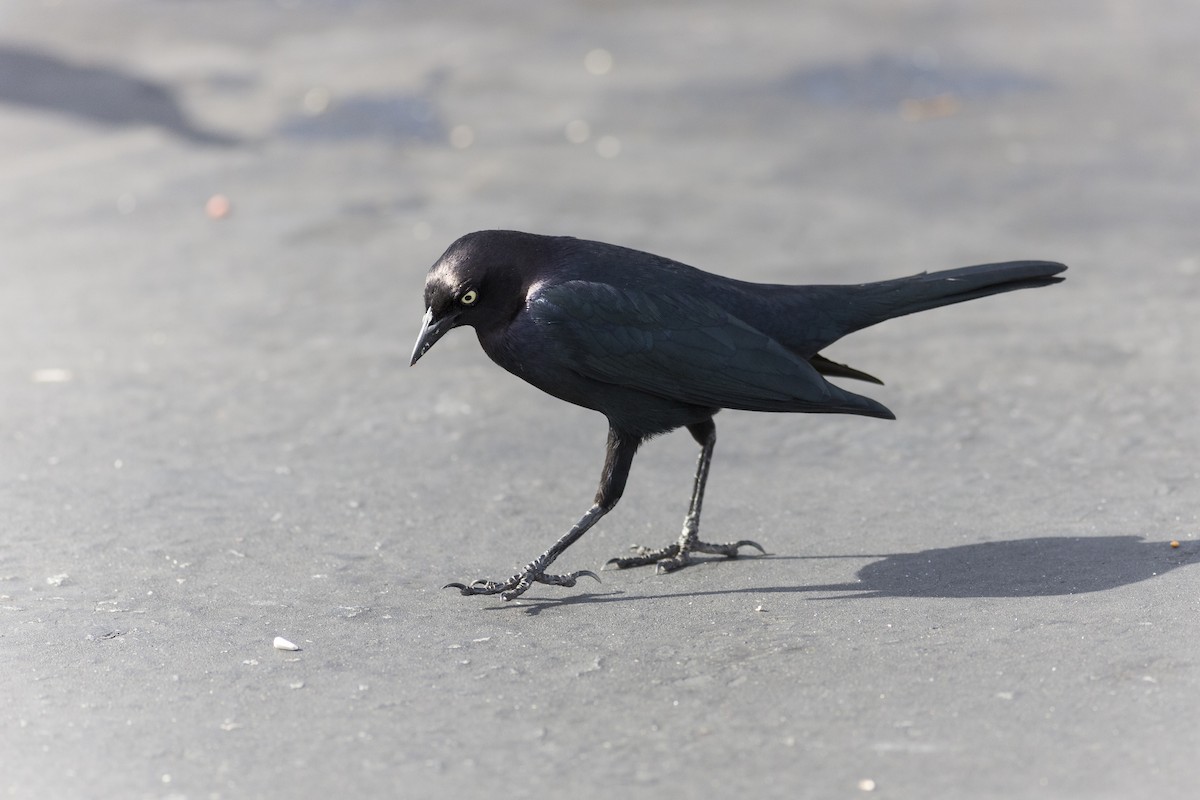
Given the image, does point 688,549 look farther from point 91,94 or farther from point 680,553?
point 91,94

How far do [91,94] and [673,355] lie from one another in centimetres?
690

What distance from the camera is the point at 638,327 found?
175 inches

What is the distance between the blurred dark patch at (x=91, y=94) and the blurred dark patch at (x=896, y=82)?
13.0 feet

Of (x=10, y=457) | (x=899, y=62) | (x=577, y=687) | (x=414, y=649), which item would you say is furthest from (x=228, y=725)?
(x=899, y=62)

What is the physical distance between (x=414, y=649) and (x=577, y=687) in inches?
Result: 20.9

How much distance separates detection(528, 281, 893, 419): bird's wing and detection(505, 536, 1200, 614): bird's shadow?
541mm

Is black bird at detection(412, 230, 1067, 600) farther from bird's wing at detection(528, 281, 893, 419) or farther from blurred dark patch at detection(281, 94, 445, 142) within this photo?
blurred dark patch at detection(281, 94, 445, 142)

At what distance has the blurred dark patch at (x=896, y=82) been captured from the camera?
32.1 feet

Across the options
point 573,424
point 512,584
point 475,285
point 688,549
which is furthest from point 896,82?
point 512,584

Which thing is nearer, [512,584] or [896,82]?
[512,584]

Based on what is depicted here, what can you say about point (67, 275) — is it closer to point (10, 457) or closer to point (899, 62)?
point (10, 457)

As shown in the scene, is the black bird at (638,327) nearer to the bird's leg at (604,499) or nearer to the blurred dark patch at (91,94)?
the bird's leg at (604,499)

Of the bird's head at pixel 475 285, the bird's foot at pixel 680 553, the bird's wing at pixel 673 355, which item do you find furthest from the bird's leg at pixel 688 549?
the bird's head at pixel 475 285

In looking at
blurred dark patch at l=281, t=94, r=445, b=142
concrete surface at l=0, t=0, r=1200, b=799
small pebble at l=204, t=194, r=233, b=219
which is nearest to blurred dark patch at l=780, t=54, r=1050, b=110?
concrete surface at l=0, t=0, r=1200, b=799
